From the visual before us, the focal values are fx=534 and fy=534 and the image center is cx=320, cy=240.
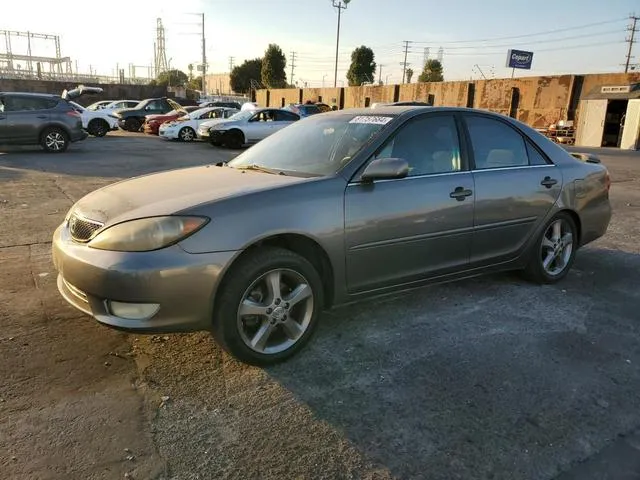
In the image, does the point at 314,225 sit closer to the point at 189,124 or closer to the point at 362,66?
the point at 189,124

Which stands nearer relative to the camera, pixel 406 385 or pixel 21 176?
pixel 406 385

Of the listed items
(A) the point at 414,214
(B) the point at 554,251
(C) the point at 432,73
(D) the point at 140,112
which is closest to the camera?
(A) the point at 414,214

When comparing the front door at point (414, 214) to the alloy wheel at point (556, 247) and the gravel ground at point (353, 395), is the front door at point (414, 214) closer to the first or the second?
the gravel ground at point (353, 395)

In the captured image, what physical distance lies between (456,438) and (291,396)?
0.90 metres

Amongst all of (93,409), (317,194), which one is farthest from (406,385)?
(93,409)

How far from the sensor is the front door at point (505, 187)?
4.20 m

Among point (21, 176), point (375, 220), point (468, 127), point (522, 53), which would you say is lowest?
point (21, 176)

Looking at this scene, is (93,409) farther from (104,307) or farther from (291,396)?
(291,396)

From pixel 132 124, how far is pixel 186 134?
240 inches

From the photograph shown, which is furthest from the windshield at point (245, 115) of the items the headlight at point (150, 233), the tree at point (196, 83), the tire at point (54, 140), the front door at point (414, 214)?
the tree at point (196, 83)

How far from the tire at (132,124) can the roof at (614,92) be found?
21802 millimetres

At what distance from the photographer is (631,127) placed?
2441cm

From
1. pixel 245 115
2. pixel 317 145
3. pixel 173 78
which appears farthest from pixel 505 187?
pixel 173 78

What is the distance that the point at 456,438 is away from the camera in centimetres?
263
